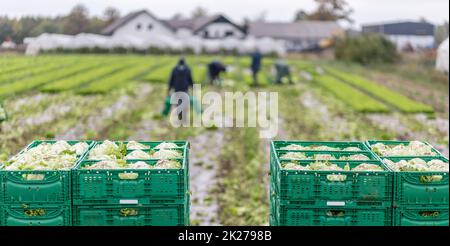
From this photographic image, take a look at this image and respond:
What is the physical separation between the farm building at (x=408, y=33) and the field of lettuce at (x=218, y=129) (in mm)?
1940

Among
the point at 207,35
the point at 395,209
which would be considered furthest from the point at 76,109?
the point at 207,35

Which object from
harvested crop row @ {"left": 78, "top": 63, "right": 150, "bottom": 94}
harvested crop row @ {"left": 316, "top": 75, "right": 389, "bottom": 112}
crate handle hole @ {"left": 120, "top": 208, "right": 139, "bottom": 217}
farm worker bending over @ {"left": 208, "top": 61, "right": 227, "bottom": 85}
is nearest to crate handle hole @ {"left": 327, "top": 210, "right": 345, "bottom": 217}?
crate handle hole @ {"left": 120, "top": 208, "right": 139, "bottom": 217}

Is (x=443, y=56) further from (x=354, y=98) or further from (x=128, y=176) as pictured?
(x=128, y=176)

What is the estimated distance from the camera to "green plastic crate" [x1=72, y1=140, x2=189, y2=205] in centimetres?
626

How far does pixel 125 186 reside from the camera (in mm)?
6277

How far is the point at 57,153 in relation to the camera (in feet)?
23.5

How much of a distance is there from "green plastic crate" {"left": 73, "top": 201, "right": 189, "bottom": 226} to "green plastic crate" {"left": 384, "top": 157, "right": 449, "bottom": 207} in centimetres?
214

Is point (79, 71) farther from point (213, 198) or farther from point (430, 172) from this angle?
point (430, 172)

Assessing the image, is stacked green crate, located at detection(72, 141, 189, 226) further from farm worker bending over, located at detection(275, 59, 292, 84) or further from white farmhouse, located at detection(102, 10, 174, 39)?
white farmhouse, located at detection(102, 10, 174, 39)

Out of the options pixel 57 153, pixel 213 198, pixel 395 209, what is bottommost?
pixel 213 198

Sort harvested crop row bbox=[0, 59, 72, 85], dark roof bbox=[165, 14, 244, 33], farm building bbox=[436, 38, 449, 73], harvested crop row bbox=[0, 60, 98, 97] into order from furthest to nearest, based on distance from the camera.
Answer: dark roof bbox=[165, 14, 244, 33]
farm building bbox=[436, 38, 449, 73]
harvested crop row bbox=[0, 59, 72, 85]
harvested crop row bbox=[0, 60, 98, 97]

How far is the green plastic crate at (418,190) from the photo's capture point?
6.30 meters

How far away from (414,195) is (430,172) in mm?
281

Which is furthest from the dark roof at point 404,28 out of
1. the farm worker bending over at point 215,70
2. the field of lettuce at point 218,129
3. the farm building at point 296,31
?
the farm building at point 296,31
